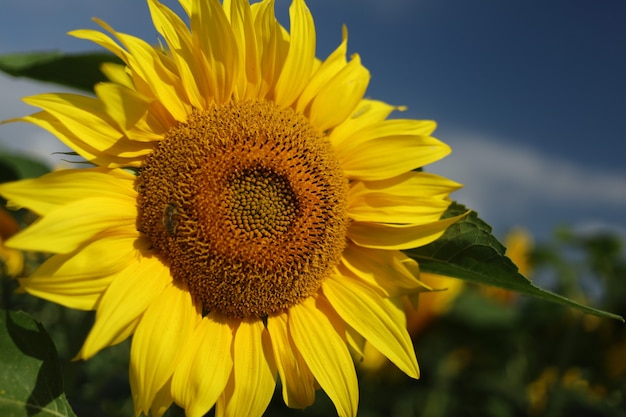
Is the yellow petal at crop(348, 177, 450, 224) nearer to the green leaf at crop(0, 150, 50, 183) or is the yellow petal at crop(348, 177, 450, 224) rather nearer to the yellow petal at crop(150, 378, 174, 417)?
the yellow petal at crop(150, 378, 174, 417)

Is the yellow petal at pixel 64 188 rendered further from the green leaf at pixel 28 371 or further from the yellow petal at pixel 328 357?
the yellow petal at pixel 328 357

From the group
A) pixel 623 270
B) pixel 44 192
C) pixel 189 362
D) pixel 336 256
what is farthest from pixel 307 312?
pixel 623 270

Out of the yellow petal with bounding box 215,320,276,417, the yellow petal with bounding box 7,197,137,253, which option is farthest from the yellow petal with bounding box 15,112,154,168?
the yellow petal with bounding box 215,320,276,417

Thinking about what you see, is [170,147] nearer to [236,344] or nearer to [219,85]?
[219,85]

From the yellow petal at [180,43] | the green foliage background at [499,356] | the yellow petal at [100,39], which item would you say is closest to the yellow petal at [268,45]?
the yellow petal at [180,43]

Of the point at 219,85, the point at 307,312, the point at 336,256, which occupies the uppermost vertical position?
the point at 219,85

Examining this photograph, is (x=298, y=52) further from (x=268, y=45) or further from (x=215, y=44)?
(x=215, y=44)
